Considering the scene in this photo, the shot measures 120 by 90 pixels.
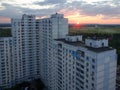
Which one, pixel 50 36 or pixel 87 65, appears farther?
pixel 50 36

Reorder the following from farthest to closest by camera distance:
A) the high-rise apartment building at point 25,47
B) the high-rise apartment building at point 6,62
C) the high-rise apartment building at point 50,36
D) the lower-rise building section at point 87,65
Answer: the high-rise apartment building at point 25,47
the high-rise apartment building at point 6,62
the high-rise apartment building at point 50,36
the lower-rise building section at point 87,65

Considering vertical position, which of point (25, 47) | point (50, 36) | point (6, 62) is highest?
point (50, 36)

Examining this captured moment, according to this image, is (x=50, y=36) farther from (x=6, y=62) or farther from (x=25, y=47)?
(x=6, y=62)

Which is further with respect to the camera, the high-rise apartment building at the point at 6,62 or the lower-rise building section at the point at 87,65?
the high-rise apartment building at the point at 6,62

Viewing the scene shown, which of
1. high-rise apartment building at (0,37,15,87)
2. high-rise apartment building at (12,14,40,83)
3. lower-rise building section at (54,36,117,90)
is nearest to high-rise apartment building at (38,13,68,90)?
Answer: high-rise apartment building at (12,14,40,83)

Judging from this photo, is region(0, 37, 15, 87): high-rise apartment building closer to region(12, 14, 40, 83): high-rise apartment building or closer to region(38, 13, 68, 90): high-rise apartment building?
region(12, 14, 40, 83): high-rise apartment building

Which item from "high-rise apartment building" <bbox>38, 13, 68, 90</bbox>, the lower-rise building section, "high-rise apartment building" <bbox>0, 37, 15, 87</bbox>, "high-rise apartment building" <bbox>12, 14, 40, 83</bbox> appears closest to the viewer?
the lower-rise building section

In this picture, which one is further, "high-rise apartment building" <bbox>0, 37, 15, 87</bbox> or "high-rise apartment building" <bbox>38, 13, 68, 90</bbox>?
"high-rise apartment building" <bbox>0, 37, 15, 87</bbox>

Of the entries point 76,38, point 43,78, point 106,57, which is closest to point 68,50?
point 76,38

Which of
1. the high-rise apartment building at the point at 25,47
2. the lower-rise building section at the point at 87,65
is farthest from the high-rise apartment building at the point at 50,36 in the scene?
the lower-rise building section at the point at 87,65

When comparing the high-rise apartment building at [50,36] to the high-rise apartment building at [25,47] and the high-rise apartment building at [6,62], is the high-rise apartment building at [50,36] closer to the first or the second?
the high-rise apartment building at [25,47]

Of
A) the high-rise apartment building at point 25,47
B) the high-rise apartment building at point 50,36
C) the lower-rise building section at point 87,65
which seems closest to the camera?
the lower-rise building section at point 87,65

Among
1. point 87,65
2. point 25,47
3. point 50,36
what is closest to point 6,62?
point 25,47

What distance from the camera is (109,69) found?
133 feet
